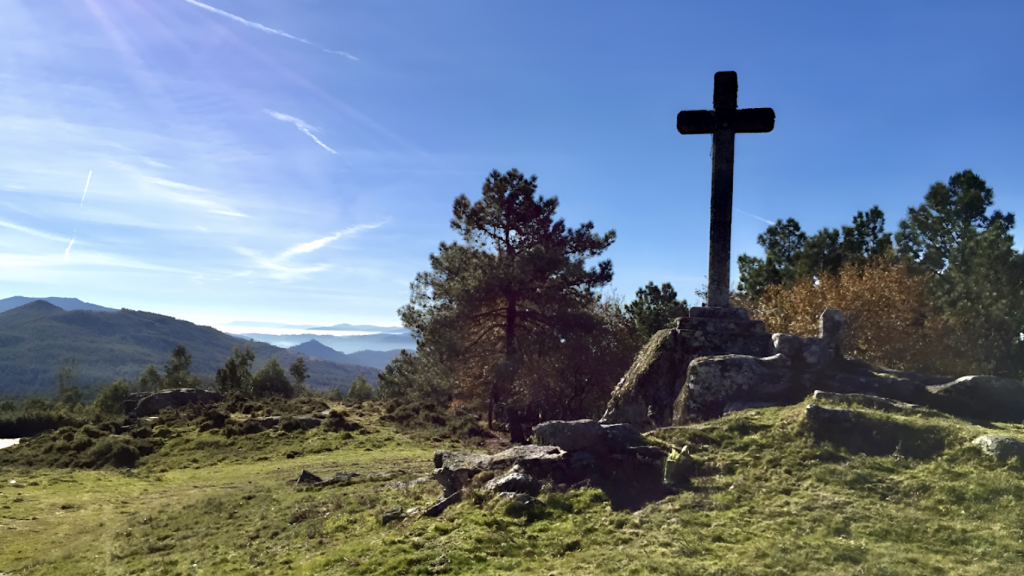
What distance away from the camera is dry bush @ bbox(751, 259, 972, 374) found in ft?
109

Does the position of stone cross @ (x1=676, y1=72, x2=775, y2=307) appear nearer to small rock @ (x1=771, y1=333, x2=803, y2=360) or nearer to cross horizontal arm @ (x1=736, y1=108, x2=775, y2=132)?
cross horizontal arm @ (x1=736, y1=108, x2=775, y2=132)

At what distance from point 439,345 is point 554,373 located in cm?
602

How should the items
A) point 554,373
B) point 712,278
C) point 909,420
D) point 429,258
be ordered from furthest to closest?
1. point 429,258
2. point 554,373
3. point 712,278
4. point 909,420

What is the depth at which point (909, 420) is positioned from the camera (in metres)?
10.2

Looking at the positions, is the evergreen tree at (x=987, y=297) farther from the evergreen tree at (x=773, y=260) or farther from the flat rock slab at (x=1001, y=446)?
the flat rock slab at (x=1001, y=446)

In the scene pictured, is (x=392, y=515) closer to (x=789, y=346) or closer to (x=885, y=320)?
(x=789, y=346)

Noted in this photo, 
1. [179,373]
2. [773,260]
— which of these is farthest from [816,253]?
[179,373]

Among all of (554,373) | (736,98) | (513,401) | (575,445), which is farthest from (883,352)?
(575,445)

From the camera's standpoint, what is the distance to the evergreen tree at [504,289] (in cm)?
2934

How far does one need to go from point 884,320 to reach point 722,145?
78.2 feet

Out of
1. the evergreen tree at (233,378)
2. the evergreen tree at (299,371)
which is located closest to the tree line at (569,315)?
the evergreen tree at (233,378)

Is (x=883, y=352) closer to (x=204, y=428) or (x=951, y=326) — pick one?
(x=951, y=326)

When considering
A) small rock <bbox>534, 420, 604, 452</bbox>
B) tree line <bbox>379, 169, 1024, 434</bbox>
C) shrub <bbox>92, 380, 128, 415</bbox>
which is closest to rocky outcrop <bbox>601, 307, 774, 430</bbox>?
small rock <bbox>534, 420, 604, 452</bbox>

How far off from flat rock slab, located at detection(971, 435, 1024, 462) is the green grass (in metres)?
0.19
